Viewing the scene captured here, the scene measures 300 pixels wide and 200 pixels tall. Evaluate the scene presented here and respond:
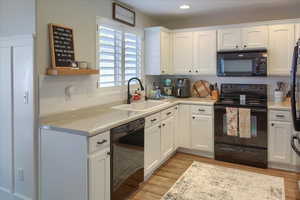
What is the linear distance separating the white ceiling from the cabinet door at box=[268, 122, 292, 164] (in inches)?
71.1

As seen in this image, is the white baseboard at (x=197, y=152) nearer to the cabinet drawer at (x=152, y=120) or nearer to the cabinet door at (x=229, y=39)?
the cabinet drawer at (x=152, y=120)

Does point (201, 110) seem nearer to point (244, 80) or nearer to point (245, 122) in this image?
point (245, 122)

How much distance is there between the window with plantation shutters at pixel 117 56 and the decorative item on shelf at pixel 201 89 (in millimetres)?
1163

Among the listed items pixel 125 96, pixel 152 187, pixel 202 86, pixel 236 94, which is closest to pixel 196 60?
pixel 202 86

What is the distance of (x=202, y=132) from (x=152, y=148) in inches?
43.7

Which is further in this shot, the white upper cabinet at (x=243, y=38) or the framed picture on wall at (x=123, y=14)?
the white upper cabinet at (x=243, y=38)

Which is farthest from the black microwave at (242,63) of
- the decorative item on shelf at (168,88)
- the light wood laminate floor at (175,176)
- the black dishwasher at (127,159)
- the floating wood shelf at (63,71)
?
the floating wood shelf at (63,71)

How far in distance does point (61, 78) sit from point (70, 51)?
30 cm

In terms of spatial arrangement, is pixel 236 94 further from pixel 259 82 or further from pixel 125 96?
pixel 125 96

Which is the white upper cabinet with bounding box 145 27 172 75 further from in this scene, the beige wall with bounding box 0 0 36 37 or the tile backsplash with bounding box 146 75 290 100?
the beige wall with bounding box 0 0 36 37

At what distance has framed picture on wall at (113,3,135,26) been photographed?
3232mm

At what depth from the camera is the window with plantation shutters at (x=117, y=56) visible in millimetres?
3066

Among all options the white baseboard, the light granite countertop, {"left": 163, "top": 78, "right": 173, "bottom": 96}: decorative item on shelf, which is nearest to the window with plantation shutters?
the light granite countertop

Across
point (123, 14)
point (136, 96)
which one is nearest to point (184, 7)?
point (123, 14)
